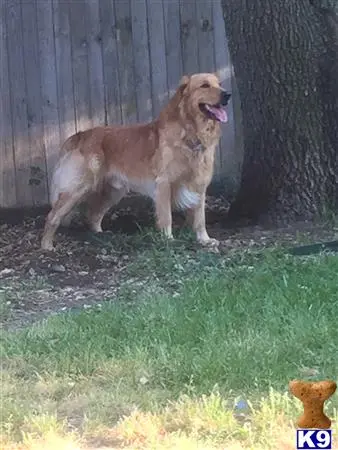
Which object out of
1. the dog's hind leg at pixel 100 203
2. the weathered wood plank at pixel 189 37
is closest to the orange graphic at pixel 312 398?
the dog's hind leg at pixel 100 203

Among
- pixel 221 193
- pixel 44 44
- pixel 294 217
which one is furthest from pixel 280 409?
pixel 44 44

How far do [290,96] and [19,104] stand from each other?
2.96m

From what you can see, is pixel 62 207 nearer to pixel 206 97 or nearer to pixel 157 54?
pixel 206 97

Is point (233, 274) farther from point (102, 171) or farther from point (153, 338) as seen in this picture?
point (102, 171)

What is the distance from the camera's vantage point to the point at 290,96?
753 cm

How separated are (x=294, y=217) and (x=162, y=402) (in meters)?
3.88

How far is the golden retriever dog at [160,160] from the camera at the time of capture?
291 inches

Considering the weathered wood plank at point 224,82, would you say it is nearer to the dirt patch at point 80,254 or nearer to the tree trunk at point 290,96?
the dirt patch at point 80,254

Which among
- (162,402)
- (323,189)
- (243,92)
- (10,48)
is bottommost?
(162,402)

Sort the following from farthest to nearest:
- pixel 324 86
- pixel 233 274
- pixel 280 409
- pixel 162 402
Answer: pixel 324 86, pixel 233 274, pixel 162 402, pixel 280 409

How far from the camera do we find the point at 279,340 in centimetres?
462

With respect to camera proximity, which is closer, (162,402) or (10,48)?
(162,402)

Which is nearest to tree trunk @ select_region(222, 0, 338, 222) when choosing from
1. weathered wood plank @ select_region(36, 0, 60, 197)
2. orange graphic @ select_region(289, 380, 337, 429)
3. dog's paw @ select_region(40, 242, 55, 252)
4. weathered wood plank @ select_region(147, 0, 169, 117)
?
dog's paw @ select_region(40, 242, 55, 252)

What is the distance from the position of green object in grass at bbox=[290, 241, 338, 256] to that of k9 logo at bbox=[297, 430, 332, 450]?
12.3 ft
